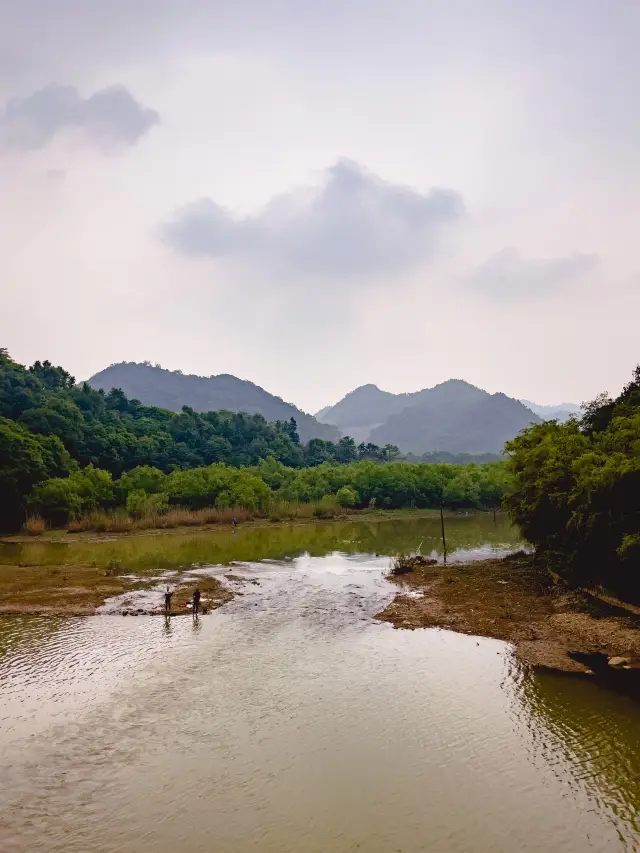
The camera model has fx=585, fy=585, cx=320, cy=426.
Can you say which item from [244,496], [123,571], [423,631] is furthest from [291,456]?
[423,631]

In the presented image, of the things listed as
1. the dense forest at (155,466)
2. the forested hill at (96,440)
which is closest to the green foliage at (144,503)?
the dense forest at (155,466)

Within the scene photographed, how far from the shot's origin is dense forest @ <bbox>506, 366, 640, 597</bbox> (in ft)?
66.6

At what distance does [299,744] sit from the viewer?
11953mm

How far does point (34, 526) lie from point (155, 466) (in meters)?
27.4

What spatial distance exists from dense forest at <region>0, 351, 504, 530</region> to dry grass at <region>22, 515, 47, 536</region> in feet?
4.50

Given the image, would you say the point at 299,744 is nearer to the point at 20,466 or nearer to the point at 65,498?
the point at 65,498

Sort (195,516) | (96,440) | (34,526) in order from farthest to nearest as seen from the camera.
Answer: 1. (96,440)
2. (195,516)
3. (34,526)

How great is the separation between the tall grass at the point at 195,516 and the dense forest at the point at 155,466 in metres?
1.28

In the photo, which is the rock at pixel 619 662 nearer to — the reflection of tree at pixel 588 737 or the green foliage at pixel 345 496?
the reflection of tree at pixel 588 737

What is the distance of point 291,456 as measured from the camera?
320 ft

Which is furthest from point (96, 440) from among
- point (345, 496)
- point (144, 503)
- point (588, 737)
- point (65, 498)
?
point (588, 737)

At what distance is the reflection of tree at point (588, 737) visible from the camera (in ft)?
33.1

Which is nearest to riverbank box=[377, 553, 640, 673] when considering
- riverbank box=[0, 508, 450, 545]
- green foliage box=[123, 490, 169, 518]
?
riverbank box=[0, 508, 450, 545]

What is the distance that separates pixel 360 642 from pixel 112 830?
422 inches
